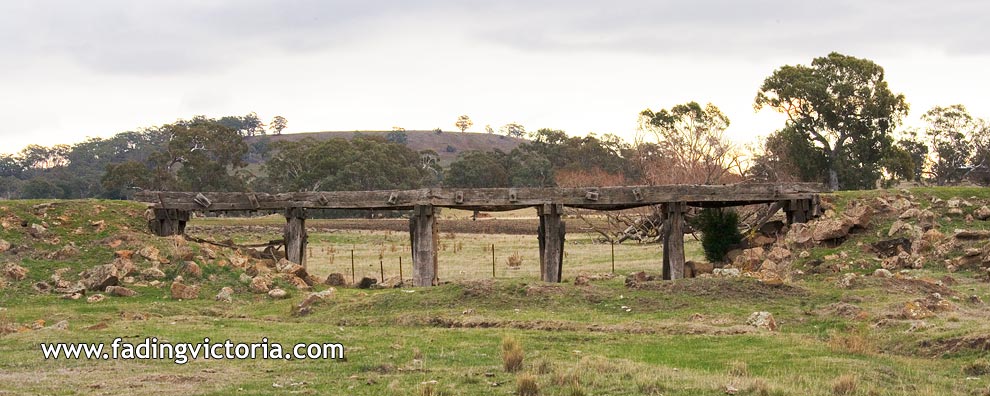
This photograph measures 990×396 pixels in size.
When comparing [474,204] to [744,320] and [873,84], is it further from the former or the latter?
[873,84]

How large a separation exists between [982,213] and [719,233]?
674 centimetres

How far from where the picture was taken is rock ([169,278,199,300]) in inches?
882

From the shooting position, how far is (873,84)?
184 ft

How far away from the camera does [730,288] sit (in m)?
19.8

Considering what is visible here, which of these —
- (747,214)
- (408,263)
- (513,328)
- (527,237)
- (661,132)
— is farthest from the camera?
(661,132)

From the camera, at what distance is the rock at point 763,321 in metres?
16.6

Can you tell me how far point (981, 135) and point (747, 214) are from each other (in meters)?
46.5

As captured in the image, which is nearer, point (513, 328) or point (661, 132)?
point (513, 328)

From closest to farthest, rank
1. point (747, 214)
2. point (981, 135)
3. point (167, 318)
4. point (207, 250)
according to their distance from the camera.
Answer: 1. point (167, 318)
2. point (207, 250)
3. point (747, 214)
4. point (981, 135)

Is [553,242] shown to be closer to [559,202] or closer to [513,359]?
[559,202]

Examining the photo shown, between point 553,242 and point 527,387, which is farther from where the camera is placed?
point 553,242

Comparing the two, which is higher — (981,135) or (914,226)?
(981,135)

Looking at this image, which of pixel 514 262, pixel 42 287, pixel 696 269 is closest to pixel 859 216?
pixel 696 269

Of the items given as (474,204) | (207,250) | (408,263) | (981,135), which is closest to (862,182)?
(981,135)
